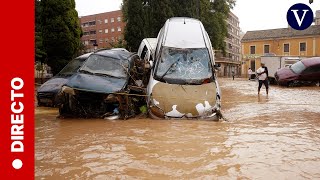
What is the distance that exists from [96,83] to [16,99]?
666 centimetres

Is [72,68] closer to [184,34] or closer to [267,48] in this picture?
[184,34]

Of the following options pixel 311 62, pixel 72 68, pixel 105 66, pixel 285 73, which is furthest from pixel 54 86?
pixel 311 62

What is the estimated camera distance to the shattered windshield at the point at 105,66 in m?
10.4

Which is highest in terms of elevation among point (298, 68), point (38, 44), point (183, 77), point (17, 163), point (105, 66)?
point (38, 44)

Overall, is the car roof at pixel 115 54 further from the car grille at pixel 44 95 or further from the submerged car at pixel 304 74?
the submerged car at pixel 304 74

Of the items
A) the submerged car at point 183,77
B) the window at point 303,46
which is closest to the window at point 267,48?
the window at point 303,46

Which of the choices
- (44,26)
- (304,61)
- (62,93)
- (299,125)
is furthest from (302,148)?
(44,26)

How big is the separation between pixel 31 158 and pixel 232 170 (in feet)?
9.64

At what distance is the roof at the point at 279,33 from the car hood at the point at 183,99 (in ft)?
153

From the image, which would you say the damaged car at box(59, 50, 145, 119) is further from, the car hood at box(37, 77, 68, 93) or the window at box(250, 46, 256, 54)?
the window at box(250, 46, 256, 54)

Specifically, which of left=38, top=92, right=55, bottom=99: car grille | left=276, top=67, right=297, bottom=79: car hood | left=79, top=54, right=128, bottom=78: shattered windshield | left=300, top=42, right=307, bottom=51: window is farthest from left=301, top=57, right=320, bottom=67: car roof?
left=300, top=42, right=307, bottom=51: window

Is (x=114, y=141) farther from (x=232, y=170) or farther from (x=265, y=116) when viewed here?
(x=265, y=116)

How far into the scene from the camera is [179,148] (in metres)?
6.23

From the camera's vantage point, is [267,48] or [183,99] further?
[267,48]
